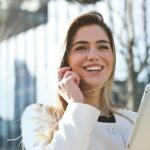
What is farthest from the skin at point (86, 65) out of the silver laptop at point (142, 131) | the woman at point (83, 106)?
the silver laptop at point (142, 131)

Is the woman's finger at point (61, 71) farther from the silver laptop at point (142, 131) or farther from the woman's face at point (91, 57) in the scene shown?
the silver laptop at point (142, 131)

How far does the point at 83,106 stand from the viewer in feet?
5.36

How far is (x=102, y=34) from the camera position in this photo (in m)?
1.79

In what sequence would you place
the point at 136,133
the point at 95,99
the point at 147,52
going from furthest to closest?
the point at 147,52, the point at 95,99, the point at 136,133

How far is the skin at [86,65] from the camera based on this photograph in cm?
172

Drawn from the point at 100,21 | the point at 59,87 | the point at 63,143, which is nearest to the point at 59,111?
the point at 59,87

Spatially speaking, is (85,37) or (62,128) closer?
(62,128)

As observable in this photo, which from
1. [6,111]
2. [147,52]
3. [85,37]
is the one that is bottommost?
[6,111]

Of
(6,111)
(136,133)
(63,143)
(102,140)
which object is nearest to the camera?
(136,133)

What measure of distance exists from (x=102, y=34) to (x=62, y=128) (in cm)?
37

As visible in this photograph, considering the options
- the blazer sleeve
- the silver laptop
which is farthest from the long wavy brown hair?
the silver laptop

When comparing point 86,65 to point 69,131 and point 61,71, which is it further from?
point 69,131

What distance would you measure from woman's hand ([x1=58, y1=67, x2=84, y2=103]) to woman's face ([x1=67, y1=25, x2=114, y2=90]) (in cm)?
2

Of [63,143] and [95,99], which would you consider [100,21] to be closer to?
[95,99]
